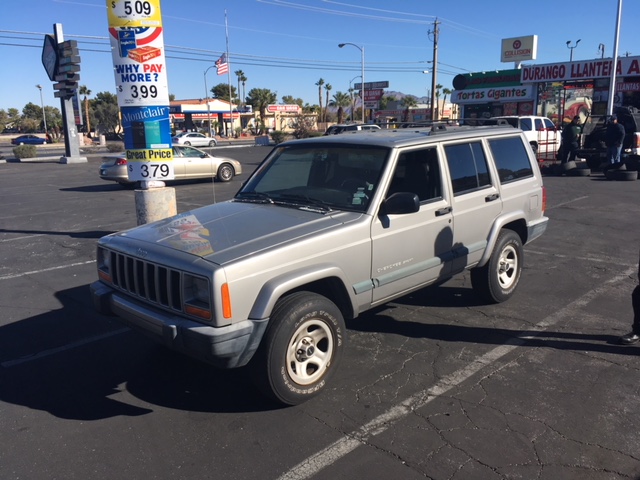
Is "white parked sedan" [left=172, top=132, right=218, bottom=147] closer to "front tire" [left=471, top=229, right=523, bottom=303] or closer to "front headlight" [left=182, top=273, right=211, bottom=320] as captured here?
"front tire" [left=471, top=229, right=523, bottom=303]

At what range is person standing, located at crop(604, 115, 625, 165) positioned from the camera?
17.0 metres

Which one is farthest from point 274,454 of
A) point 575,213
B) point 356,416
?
point 575,213

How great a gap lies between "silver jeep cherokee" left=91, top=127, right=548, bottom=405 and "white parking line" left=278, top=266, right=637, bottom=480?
53cm

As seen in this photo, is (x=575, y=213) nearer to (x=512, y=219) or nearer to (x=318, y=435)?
(x=512, y=219)

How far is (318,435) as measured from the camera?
3.57m

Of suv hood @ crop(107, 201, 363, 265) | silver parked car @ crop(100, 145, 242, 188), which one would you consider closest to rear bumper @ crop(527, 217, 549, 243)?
suv hood @ crop(107, 201, 363, 265)

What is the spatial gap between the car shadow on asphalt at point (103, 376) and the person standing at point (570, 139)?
57.3 feet

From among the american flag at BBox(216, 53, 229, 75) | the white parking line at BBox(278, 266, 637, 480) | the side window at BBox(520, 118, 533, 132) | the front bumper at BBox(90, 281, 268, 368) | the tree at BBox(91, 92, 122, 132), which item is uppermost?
the american flag at BBox(216, 53, 229, 75)

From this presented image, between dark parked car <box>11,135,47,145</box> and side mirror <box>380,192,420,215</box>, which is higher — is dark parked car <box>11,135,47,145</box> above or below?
below

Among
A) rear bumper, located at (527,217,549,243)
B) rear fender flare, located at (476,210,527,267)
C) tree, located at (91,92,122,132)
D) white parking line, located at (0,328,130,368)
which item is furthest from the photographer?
tree, located at (91,92,122,132)

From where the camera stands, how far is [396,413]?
3.80m

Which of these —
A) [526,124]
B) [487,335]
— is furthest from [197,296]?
[526,124]

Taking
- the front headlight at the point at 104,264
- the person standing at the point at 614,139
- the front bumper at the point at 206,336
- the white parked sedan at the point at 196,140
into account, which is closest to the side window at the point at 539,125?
the person standing at the point at 614,139

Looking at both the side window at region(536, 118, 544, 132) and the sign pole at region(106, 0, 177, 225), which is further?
the side window at region(536, 118, 544, 132)
